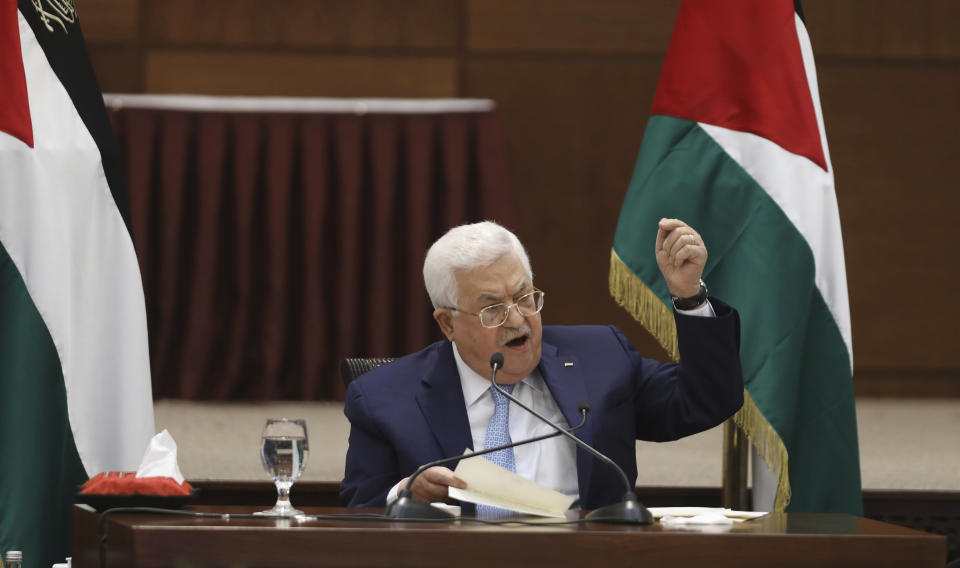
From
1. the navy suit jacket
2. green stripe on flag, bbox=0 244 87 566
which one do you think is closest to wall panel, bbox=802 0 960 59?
the navy suit jacket

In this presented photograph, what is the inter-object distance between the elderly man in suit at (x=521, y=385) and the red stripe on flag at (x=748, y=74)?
848 millimetres

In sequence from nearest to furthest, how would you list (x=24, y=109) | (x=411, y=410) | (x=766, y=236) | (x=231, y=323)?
(x=411, y=410), (x=24, y=109), (x=766, y=236), (x=231, y=323)

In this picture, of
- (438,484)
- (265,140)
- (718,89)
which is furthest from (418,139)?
(438,484)

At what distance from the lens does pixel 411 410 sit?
2.37m

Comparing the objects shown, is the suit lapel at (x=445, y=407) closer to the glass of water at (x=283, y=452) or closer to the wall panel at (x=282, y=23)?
the glass of water at (x=283, y=452)

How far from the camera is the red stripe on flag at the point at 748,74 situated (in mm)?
3018

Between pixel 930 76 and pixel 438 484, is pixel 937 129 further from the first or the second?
pixel 438 484

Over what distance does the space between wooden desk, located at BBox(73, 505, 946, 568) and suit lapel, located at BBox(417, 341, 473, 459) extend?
2.42 feet

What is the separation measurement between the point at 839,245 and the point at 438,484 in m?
1.48

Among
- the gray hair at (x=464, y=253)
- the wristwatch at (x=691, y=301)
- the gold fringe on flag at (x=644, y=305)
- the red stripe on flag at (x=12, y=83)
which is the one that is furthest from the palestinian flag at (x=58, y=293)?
the wristwatch at (x=691, y=301)

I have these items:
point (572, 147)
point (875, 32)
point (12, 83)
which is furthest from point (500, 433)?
point (875, 32)

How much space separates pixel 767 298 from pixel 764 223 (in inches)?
7.9

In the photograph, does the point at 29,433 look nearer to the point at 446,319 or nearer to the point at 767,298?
the point at 446,319

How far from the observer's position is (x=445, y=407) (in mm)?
2381
